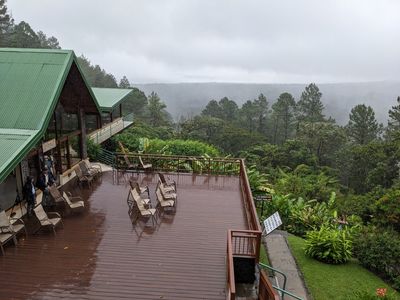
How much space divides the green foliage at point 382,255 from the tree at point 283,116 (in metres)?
59.3

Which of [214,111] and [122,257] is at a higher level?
[214,111]

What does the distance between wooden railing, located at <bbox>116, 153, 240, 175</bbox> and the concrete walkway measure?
171 inches

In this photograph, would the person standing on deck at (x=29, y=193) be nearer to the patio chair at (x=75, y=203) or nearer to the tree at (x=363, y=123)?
the patio chair at (x=75, y=203)

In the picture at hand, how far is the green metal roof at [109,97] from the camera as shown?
23812mm

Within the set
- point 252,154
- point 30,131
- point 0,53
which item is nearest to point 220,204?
point 30,131

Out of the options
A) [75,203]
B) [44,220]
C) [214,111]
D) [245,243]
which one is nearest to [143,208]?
[75,203]

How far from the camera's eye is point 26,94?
1190 cm

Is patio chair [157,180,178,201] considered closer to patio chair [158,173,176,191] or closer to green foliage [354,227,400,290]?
patio chair [158,173,176,191]

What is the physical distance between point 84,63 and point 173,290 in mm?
103656

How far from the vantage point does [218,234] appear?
37.2 ft

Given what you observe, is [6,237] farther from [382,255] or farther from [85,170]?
[382,255]

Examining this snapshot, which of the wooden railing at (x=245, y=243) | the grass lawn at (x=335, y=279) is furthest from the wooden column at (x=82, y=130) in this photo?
the grass lawn at (x=335, y=279)

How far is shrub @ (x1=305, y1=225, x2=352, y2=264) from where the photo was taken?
12.8 metres

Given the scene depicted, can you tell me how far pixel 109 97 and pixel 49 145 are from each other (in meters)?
12.7
